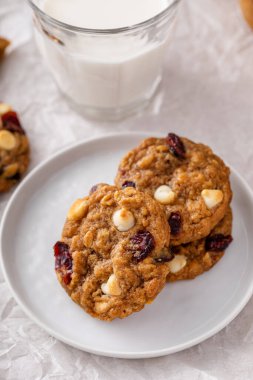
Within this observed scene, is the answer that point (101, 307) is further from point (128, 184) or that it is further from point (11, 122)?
point (11, 122)

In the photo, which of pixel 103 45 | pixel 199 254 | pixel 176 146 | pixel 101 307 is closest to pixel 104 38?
pixel 103 45

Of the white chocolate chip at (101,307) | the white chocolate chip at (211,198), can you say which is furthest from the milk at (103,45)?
the white chocolate chip at (101,307)

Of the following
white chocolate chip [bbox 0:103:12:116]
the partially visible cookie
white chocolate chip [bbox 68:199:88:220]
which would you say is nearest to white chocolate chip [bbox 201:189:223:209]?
white chocolate chip [bbox 68:199:88:220]

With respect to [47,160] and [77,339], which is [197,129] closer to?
[47,160]

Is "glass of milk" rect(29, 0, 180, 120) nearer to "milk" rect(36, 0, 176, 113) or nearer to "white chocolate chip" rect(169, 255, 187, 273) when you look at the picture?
"milk" rect(36, 0, 176, 113)

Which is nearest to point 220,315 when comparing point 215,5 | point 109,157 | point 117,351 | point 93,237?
point 117,351

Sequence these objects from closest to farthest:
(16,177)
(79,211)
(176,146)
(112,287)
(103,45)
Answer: (112,287) → (79,211) → (176,146) → (103,45) → (16,177)
